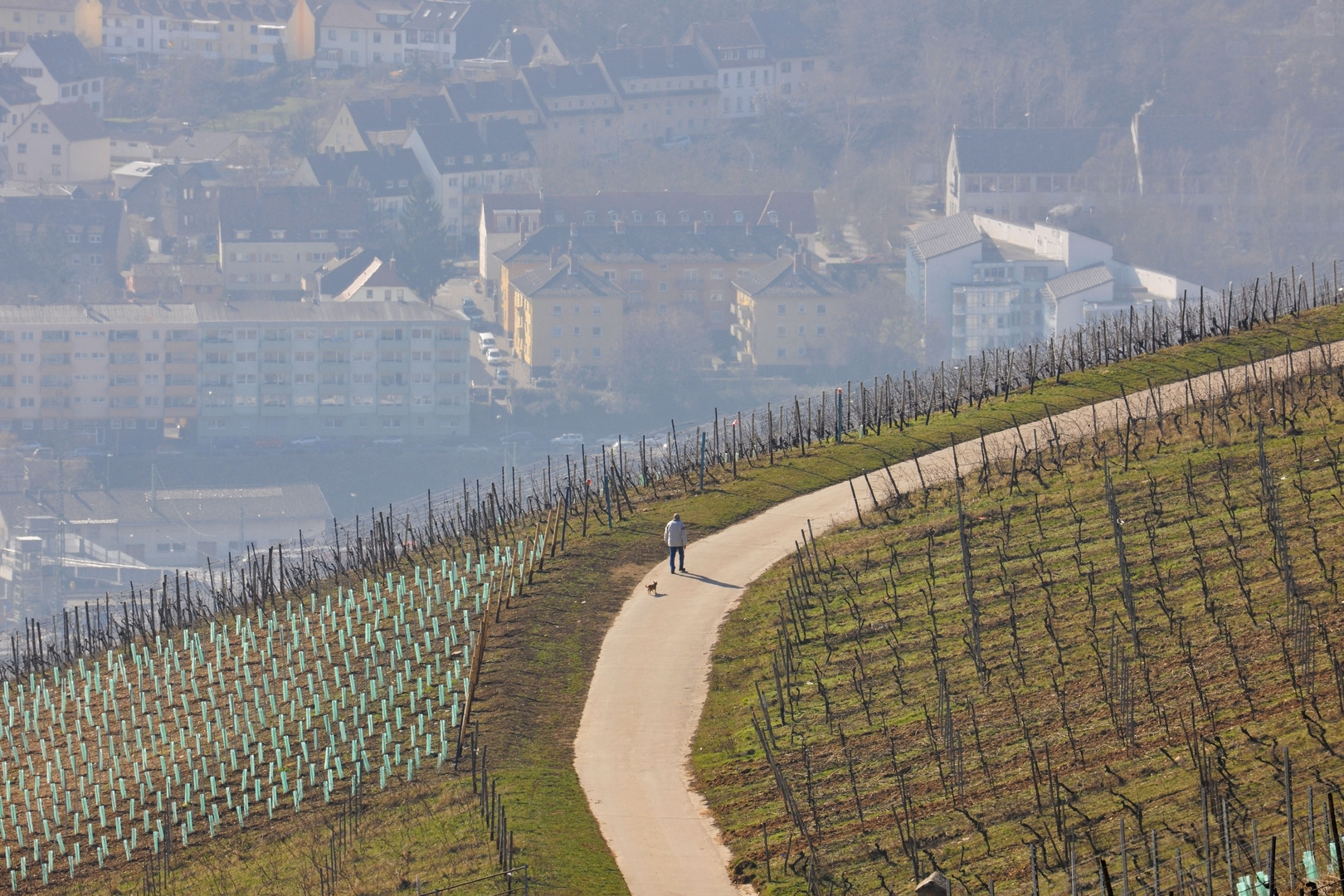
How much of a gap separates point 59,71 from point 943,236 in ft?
299

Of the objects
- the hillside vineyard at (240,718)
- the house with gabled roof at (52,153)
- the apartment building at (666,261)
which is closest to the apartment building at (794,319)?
the apartment building at (666,261)

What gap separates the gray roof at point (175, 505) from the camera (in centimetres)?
13062

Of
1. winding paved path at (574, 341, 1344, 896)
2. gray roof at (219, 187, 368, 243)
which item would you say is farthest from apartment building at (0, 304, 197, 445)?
winding paved path at (574, 341, 1344, 896)

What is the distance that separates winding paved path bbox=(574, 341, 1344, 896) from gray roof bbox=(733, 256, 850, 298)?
113521mm

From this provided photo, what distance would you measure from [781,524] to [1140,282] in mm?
112631

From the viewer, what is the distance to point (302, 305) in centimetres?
14925

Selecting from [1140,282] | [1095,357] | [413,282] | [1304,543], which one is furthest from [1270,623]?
[413,282]

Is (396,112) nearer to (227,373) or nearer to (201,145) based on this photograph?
(201,145)

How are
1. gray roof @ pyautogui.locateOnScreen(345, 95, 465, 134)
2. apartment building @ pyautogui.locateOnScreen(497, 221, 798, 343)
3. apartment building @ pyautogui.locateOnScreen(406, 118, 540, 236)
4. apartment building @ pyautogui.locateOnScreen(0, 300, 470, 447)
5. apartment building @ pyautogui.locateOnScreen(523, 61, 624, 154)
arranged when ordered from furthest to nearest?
apartment building @ pyautogui.locateOnScreen(523, 61, 624, 154) < gray roof @ pyautogui.locateOnScreen(345, 95, 465, 134) < apartment building @ pyautogui.locateOnScreen(406, 118, 540, 236) < apartment building @ pyautogui.locateOnScreen(497, 221, 798, 343) < apartment building @ pyautogui.locateOnScreen(0, 300, 470, 447)

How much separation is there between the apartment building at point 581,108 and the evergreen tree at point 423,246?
29498 mm

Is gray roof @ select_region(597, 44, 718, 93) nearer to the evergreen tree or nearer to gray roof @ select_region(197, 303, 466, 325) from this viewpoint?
the evergreen tree

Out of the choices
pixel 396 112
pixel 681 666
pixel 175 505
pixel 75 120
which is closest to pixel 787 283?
pixel 396 112

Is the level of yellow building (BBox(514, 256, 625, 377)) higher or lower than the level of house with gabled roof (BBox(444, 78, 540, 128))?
lower

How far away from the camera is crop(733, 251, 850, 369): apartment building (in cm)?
15500
